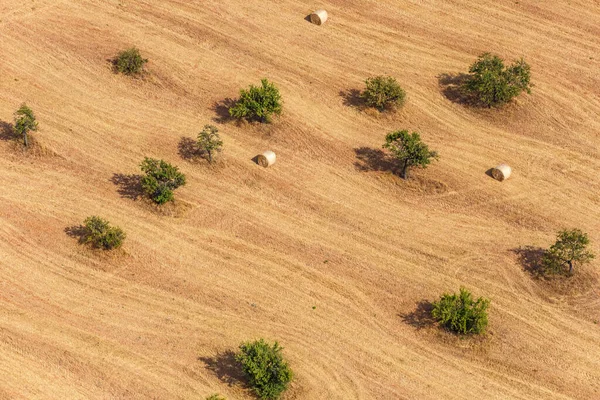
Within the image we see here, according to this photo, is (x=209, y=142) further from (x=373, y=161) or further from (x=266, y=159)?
(x=373, y=161)

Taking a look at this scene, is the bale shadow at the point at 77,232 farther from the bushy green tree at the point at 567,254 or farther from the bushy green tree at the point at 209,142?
the bushy green tree at the point at 567,254

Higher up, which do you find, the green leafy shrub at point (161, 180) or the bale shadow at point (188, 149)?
the bale shadow at point (188, 149)

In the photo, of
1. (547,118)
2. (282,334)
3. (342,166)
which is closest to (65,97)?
(342,166)

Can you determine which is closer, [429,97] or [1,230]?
[1,230]

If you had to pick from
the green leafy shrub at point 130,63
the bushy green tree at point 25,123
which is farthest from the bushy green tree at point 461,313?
the green leafy shrub at point 130,63

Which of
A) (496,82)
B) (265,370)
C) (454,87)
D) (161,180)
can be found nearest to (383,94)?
(454,87)

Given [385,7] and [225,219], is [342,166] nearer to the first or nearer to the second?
[225,219]
